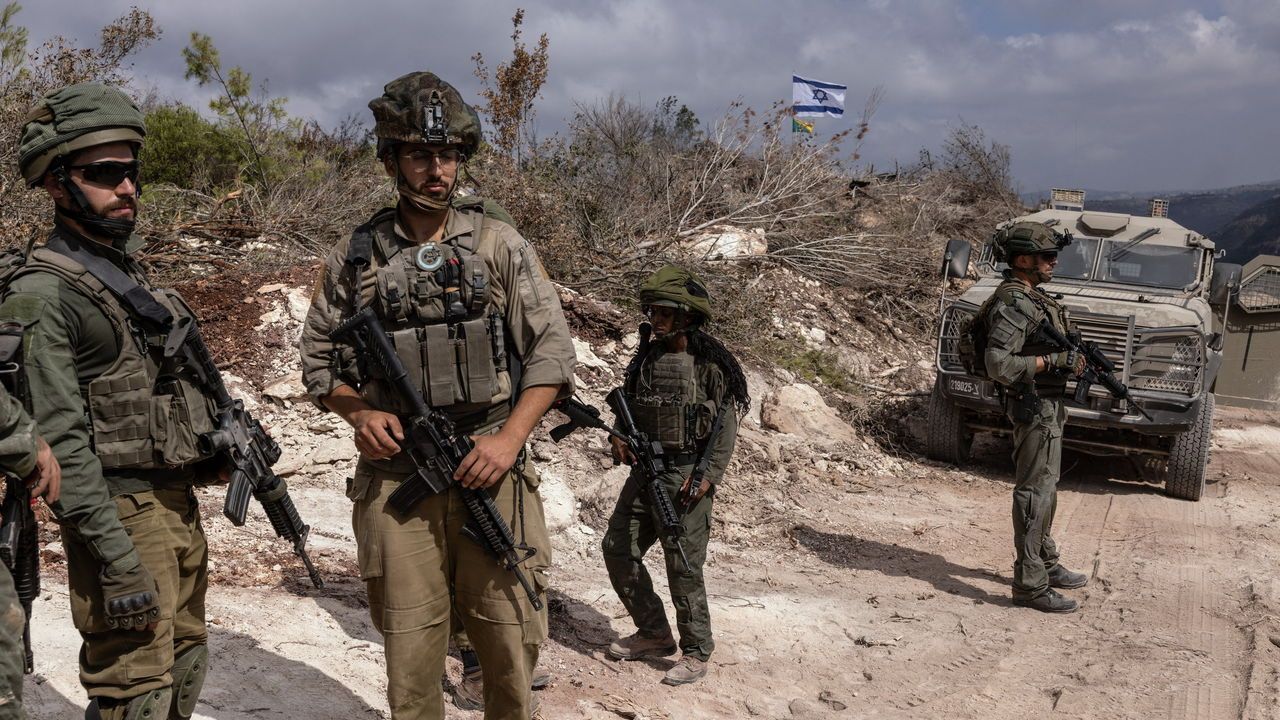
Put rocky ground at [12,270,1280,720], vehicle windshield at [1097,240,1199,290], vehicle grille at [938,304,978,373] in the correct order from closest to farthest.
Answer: rocky ground at [12,270,1280,720] < vehicle grille at [938,304,978,373] < vehicle windshield at [1097,240,1199,290]

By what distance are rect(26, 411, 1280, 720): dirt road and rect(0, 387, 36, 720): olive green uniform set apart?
1.31 m

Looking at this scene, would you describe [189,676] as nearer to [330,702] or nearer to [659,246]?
[330,702]

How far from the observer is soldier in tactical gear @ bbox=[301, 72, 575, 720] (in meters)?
2.56

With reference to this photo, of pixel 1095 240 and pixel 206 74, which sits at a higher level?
pixel 206 74

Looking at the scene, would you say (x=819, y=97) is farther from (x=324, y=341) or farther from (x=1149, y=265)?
(x=324, y=341)

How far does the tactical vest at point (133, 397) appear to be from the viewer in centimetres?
229

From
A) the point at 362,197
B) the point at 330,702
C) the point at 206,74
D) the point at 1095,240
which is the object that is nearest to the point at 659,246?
the point at 362,197

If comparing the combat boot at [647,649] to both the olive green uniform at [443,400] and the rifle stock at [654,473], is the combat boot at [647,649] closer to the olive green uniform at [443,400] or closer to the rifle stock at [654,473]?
the rifle stock at [654,473]

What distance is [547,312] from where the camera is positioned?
2682 millimetres

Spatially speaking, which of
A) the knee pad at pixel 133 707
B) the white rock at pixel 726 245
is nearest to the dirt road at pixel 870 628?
the knee pad at pixel 133 707

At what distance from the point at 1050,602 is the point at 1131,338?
2.82m

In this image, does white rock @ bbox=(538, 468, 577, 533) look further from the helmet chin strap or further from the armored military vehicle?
the helmet chin strap

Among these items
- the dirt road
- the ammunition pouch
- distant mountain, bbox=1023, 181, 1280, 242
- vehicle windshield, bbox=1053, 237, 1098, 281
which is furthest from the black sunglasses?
distant mountain, bbox=1023, 181, 1280, 242

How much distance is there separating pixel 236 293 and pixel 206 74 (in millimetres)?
4831
